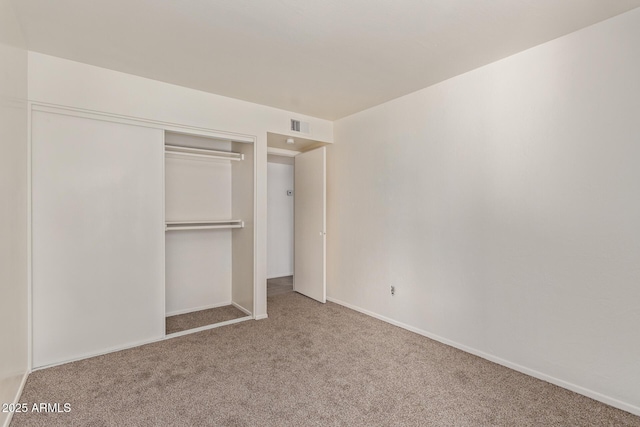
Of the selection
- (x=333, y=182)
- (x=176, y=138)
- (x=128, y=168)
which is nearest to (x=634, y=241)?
(x=333, y=182)

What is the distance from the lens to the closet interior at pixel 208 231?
3664mm

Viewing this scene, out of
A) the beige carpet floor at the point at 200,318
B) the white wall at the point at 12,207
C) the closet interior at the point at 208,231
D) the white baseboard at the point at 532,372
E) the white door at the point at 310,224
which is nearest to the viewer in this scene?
the white wall at the point at 12,207

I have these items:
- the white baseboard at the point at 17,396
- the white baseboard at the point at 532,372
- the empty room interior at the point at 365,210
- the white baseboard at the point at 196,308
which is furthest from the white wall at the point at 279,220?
the white baseboard at the point at 17,396

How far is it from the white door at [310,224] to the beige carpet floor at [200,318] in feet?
3.53

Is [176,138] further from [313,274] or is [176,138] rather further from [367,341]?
[367,341]

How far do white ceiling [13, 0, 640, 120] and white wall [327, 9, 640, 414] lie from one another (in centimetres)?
32

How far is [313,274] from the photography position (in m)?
4.42

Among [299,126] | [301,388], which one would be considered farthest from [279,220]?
[301,388]

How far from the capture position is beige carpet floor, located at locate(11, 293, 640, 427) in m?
1.91

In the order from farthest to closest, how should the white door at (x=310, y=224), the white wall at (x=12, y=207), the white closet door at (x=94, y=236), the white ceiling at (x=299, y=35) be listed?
the white door at (x=310, y=224) < the white closet door at (x=94, y=236) < the white ceiling at (x=299, y=35) < the white wall at (x=12, y=207)

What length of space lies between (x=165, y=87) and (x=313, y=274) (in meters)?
2.87

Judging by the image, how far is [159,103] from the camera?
297cm

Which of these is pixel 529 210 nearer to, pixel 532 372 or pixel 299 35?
pixel 532 372

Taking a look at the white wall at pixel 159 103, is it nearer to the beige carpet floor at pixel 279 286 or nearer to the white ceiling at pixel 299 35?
the white ceiling at pixel 299 35
